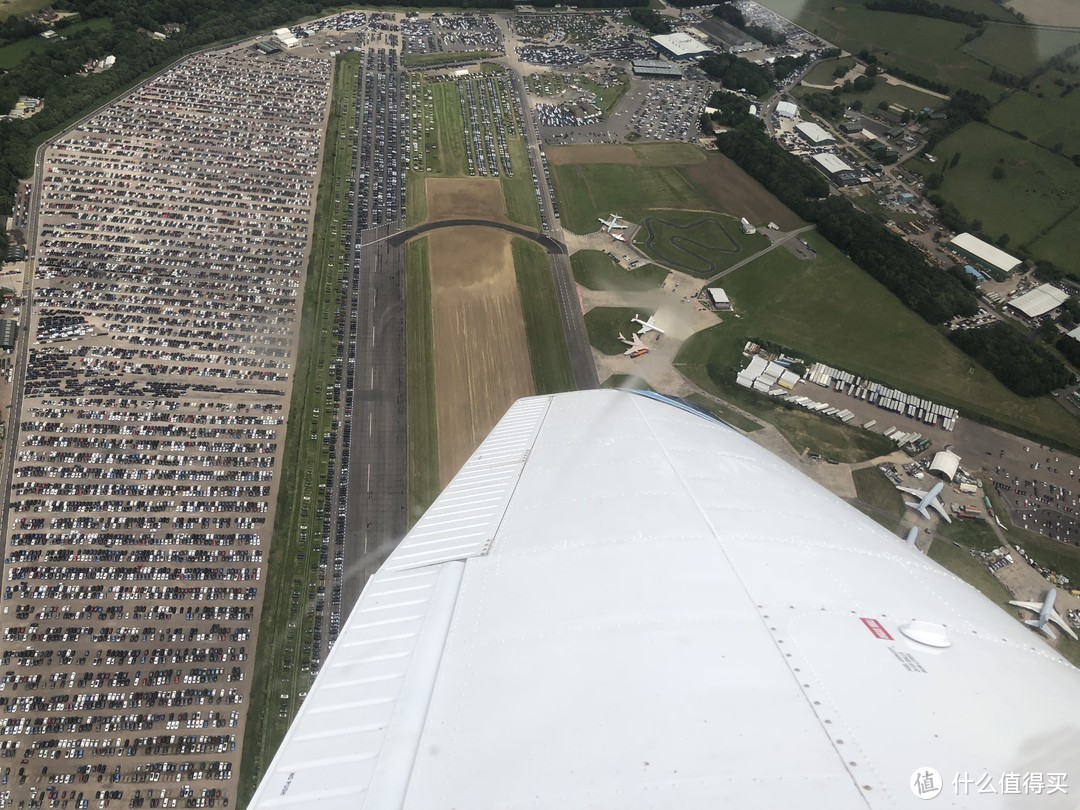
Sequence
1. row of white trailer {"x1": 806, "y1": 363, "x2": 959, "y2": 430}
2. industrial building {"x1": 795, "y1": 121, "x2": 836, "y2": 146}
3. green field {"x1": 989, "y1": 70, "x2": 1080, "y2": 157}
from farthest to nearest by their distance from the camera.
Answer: green field {"x1": 989, "y1": 70, "x2": 1080, "y2": 157} → industrial building {"x1": 795, "y1": 121, "x2": 836, "y2": 146} → row of white trailer {"x1": 806, "y1": 363, "x2": 959, "y2": 430}

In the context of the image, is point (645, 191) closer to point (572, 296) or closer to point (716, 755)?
point (572, 296)

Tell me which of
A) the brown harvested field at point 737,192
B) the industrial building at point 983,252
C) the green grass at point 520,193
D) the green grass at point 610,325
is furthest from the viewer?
the brown harvested field at point 737,192

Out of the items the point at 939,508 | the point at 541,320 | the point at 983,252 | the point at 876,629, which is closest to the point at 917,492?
the point at 939,508

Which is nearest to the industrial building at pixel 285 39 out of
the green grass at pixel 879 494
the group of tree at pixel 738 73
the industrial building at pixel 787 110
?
the group of tree at pixel 738 73

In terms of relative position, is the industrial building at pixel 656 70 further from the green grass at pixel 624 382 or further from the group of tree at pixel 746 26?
the green grass at pixel 624 382

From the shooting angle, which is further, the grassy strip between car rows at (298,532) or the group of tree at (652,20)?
the group of tree at (652,20)

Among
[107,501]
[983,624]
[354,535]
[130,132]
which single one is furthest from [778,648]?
[130,132]

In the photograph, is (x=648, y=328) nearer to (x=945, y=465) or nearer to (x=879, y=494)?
(x=879, y=494)

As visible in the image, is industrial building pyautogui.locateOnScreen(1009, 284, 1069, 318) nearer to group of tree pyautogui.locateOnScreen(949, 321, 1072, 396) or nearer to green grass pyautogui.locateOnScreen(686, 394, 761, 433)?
group of tree pyautogui.locateOnScreen(949, 321, 1072, 396)

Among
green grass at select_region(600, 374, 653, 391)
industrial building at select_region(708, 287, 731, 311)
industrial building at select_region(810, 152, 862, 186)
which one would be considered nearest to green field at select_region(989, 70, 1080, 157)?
industrial building at select_region(810, 152, 862, 186)
